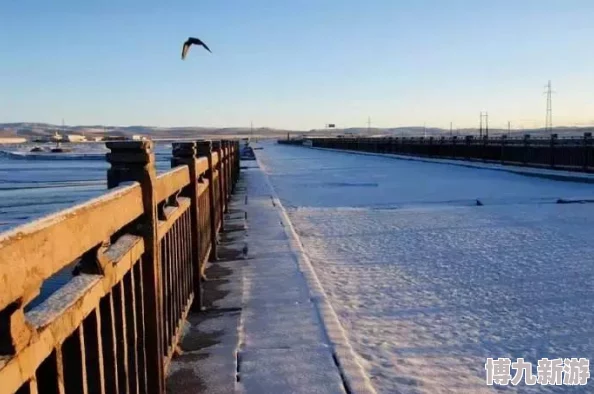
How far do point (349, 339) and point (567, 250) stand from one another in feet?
15.9

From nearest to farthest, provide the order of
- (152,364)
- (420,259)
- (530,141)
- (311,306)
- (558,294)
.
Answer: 1. (152,364)
2. (311,306)
3. (558,294)
4. (420,259)
5. (530,141)

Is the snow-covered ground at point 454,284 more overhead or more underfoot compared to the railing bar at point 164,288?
more underfoot

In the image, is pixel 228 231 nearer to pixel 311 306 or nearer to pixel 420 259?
pixel 420 259

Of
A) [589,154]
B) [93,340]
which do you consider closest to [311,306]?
[93,340]

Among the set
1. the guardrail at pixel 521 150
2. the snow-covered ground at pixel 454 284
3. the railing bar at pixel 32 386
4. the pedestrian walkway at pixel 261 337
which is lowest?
the snow-covered ground at pixel 454 284

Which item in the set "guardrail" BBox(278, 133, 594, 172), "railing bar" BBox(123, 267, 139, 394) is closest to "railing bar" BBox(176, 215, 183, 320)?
→ "railing bar" BBox(123, 267, 139, 394)

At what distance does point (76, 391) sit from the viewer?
2119mm

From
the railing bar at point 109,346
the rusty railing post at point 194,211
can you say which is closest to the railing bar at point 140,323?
the railing bar at point 109,346

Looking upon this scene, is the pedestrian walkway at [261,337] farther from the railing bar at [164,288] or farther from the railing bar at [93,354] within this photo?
the railing bar at [93,354]

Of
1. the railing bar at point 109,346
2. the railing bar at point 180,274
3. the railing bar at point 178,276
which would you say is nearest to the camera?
the railing bar at point 109,346

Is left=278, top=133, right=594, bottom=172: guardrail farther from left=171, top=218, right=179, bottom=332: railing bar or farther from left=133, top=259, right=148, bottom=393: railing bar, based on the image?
left=133, top=259, right=148, bottom=393: railing bar

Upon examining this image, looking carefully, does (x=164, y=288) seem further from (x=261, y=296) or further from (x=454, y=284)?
(x=454, y=284)

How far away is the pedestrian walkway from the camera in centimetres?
420

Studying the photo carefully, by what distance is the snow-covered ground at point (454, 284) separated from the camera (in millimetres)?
4863
